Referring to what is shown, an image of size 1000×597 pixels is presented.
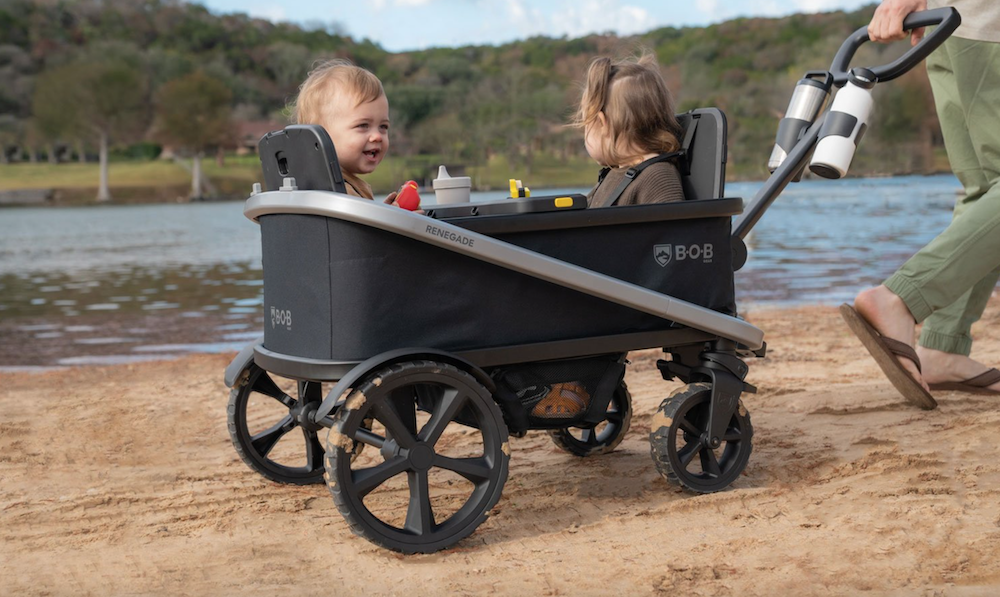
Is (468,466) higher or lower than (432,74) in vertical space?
lower

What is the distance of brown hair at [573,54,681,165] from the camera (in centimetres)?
311

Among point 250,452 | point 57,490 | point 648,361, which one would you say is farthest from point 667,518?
point 648,361

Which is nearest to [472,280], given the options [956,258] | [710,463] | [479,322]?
[479,322]

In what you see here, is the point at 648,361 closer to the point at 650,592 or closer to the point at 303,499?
the point at 303,499

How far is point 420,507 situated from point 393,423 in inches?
9.0

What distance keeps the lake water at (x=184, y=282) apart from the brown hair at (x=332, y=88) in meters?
1.18

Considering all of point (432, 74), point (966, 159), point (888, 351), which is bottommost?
point (888, 351)

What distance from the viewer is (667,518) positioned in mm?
2678

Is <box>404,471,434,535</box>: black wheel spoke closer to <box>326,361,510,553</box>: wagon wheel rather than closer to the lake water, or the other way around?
<box>326,361,510,553</box>: wagon wheel

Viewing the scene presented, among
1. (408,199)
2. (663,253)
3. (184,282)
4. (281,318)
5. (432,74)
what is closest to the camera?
(408,199)

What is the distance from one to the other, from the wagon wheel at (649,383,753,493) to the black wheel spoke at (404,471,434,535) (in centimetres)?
72

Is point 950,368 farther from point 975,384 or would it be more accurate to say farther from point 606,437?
point 606,437

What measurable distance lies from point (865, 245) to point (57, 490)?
1215 cm

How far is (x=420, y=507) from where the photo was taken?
8.07ft
